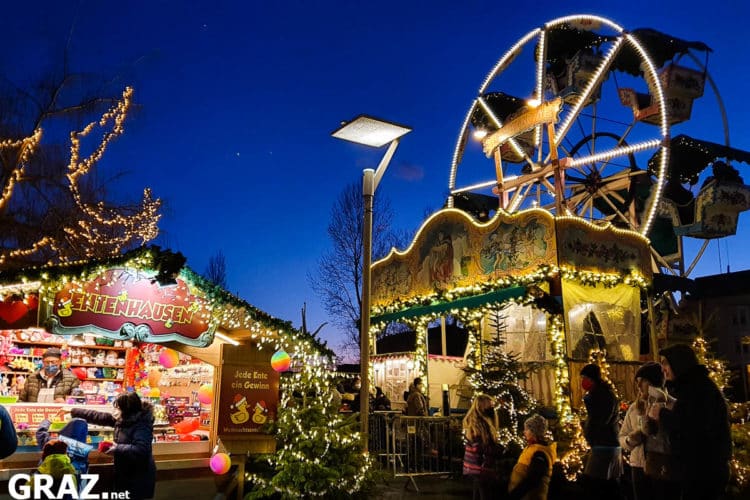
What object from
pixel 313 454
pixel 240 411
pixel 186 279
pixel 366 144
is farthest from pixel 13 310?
pixel 366 144

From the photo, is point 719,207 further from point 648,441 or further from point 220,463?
point 220,463

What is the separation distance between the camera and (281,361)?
8.13 meters

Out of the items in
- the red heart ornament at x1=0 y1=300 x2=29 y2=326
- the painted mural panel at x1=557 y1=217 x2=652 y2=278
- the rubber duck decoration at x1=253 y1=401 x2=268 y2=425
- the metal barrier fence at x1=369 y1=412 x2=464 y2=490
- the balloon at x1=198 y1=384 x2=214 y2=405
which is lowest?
the metal barrier fence at x1=369 y1=412 x2=464 y2=490

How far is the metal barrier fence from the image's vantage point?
1121 cm

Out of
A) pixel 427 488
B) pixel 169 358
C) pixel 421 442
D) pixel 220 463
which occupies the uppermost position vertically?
pixel 169 358

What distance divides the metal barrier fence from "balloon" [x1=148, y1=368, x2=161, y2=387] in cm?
416

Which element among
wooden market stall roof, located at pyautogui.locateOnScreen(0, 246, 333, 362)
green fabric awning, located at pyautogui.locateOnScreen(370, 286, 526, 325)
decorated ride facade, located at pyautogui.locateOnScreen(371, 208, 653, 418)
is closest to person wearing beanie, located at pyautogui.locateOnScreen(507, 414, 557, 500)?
wooden market stall roof, located at pyautogui.locateOnScreen(0, 246, 333, 362)

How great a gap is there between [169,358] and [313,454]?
424cm

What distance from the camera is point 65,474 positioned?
5.39 m

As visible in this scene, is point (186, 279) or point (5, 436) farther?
point (186, 279)

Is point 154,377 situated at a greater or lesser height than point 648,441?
greater

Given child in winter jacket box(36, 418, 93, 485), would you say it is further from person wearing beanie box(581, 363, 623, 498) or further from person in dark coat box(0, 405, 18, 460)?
person wearing beanie box(581, 363, 623, 498)

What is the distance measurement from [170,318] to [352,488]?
3.26 metres

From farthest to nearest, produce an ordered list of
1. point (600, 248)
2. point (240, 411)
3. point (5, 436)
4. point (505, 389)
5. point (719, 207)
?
point (719, 207) → point (600, 248) → point (505, 389) → point (240, 411) → point (5, 436)
